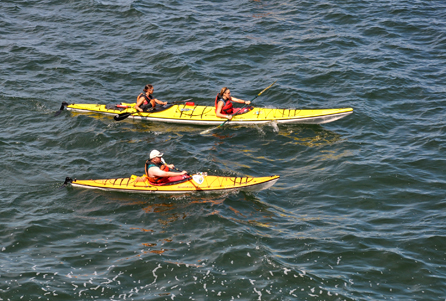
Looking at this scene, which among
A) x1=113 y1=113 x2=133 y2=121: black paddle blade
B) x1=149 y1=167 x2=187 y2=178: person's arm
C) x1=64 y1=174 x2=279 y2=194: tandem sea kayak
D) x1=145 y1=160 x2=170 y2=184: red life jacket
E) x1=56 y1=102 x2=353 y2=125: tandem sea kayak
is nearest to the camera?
x1=64 y1=174 x2=279 y2=194: tandem sea kayak

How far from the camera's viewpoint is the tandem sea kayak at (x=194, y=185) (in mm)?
11352

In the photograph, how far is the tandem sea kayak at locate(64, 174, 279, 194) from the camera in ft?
37.2

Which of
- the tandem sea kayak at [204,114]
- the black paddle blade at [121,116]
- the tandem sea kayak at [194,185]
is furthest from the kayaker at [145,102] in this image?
the tandem sea kayak at [194,185]

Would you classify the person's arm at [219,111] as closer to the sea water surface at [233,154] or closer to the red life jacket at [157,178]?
the sea water surface at [233,154]

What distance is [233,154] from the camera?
13.8 metres

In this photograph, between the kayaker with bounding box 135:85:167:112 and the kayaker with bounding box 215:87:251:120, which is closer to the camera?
the kayaker with bounding box 215:87:251:120

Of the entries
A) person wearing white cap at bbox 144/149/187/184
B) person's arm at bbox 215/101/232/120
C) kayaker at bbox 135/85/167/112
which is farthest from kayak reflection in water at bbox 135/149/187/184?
kayaker at bbox 135/85/167/112

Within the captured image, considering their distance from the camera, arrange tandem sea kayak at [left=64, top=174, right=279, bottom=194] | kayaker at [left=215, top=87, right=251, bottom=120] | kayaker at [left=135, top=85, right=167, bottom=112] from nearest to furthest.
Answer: tandem sea kayak at [left=64, top=174, right=279, bottom=194] < kayaker at [left=215, top=87, right=251, bottom=120] < kayaker at [left=135, top=85, right=167, bottom=112]

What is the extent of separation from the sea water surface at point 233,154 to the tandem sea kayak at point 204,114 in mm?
290

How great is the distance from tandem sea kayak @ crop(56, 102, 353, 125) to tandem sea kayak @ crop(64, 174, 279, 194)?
3.90 metres

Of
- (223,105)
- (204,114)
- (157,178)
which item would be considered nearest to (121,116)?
(204,114)

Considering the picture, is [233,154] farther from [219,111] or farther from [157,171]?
[157,171]

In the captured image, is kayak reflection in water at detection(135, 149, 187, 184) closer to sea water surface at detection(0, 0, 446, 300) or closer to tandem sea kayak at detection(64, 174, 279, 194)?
tandem sea kayak at detection(64, 174, 279, 194)

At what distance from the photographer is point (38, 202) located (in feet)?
39.0
